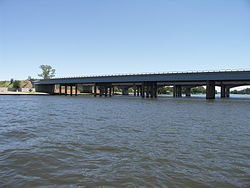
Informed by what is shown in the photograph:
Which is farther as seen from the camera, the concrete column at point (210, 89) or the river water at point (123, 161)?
the concrete column at point (210, 89)

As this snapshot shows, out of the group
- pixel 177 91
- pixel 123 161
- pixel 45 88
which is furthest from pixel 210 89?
pixel 45 88

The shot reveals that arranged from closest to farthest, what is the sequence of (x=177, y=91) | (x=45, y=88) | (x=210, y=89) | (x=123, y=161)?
1. (x=123, y=161)
2. (x=210, y=89)
3. (x=177, y=91)
4. (x=45, y=88)

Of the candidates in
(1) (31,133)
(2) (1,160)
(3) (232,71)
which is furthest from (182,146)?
(3) (232,71)

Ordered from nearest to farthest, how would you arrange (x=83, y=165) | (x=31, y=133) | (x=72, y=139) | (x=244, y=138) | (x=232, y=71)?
(x=83, y=165), (x=72, y=139), (x=244, y=138), (x=31, y=133), (x=232, y=71)

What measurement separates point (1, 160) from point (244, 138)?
12977 millimetres

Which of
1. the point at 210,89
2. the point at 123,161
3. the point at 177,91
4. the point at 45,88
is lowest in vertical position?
the point at 123,161

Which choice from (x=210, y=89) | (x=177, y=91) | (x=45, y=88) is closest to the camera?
(x=210, y=89)

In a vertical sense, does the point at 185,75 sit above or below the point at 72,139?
above

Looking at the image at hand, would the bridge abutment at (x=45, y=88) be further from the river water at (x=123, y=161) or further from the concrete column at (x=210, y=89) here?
the river water at (x=123, y=161)

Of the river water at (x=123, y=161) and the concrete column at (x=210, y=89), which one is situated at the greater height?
the concrete column at (x=210, y=89)

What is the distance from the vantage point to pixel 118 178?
645 centimetres

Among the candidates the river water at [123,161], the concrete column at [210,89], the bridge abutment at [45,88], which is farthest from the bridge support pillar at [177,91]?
the river water at [123,161]

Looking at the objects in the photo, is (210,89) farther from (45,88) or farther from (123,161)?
(45,88)

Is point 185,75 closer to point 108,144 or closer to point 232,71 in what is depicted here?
point 232,71
